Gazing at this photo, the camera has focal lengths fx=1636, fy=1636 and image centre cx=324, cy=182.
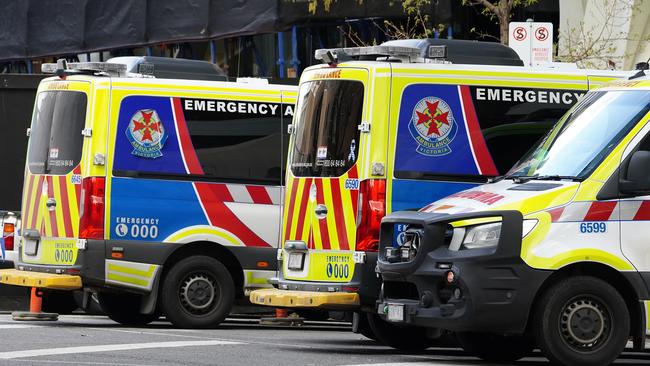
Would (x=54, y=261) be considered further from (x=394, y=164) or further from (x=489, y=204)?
(x=489, y=204)

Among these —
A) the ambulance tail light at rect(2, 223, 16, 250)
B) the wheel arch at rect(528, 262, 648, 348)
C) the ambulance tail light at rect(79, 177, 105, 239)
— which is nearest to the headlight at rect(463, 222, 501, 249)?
the wheel arch at rect(528, 262, 648, 348)

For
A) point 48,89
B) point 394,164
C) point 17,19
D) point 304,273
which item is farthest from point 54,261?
point 17,19

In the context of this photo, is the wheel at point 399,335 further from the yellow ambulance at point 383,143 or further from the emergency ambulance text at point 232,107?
the emergency ambulance text at point 232,107

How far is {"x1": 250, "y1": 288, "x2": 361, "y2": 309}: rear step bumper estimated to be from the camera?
43.9 ft

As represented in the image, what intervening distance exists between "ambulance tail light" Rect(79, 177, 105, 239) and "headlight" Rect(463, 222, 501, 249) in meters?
5.33

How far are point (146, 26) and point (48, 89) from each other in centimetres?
2032

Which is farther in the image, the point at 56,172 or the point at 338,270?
the point at 56,172

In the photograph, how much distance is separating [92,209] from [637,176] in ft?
20.6

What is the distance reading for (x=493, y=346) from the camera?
12.8m

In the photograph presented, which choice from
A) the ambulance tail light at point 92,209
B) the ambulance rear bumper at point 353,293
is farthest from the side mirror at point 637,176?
the ambulance tail light at point 92,209

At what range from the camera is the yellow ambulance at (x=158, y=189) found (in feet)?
52.5

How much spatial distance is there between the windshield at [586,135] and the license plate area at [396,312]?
141 centimetres

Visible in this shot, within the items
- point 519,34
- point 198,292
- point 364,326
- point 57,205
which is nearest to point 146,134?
point 57,205

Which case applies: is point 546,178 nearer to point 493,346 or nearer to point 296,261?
point 493,346
